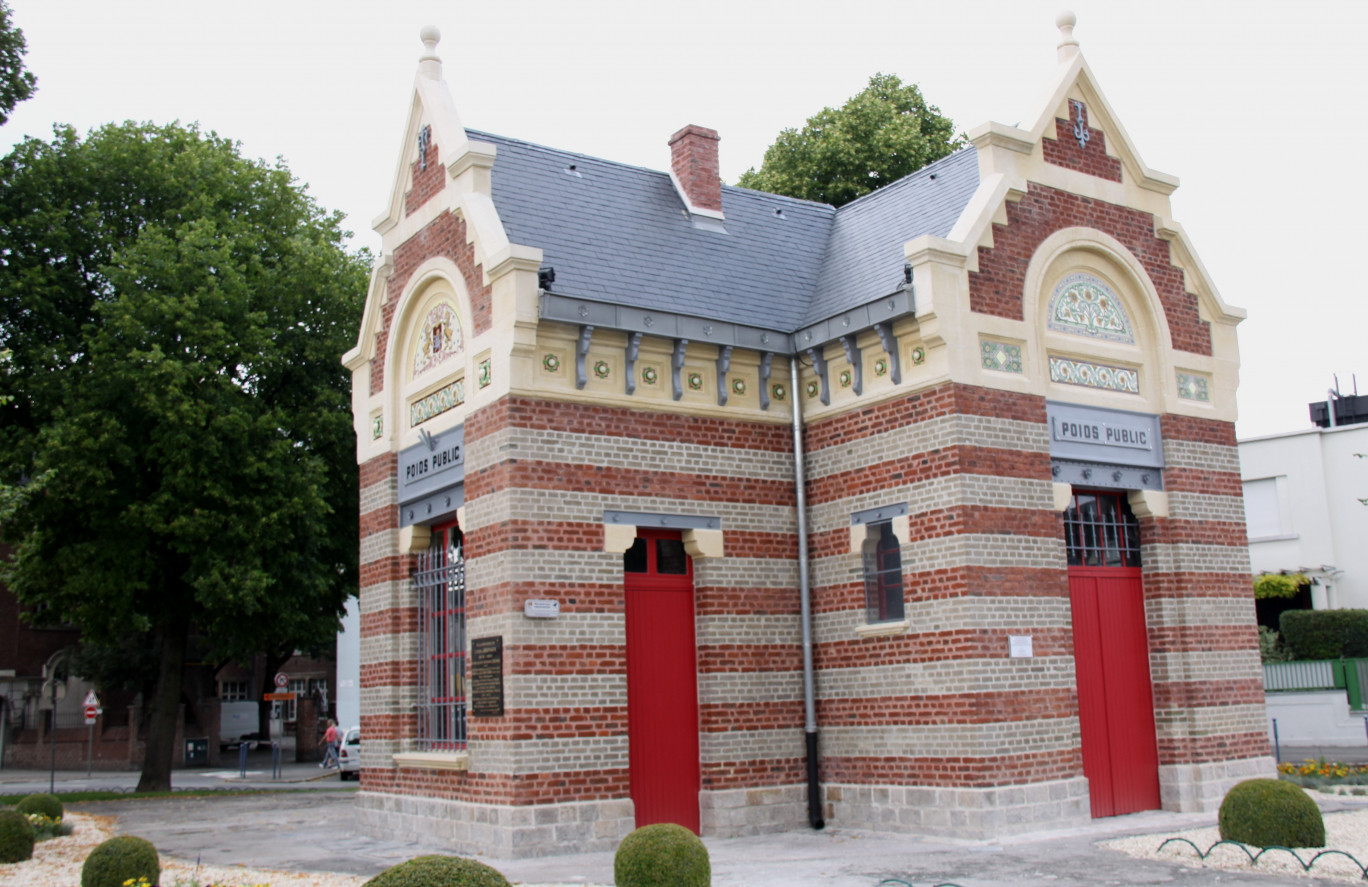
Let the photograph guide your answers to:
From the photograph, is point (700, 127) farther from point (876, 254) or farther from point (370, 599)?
point (370, 599)

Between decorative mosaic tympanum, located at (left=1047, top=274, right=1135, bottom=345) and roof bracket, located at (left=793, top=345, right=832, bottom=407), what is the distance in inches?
117

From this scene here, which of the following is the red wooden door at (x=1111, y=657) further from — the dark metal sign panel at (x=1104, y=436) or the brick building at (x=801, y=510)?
the dark metal sign panel at (x=1104, y=436)

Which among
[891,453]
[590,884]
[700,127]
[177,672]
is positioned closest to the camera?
[590,884]

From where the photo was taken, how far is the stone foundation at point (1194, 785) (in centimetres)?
1518

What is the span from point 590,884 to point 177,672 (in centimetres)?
1875

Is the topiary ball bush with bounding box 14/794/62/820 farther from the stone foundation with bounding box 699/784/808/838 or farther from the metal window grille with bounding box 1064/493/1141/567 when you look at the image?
the metal window grille with bounding box 1064/493/1141/567

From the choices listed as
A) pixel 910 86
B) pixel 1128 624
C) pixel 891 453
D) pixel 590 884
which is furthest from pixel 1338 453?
pixel 590 884

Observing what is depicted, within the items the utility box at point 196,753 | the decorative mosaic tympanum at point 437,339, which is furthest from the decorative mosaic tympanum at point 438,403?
the utility box at point 196,753

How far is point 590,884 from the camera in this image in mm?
11148

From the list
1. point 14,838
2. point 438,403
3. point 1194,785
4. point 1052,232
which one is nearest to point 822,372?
point 1052,232

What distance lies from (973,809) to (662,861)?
5.06 metres

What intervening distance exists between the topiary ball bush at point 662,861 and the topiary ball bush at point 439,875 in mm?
2214

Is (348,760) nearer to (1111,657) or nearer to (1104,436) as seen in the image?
(1111,657)

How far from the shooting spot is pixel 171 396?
2275 cm
